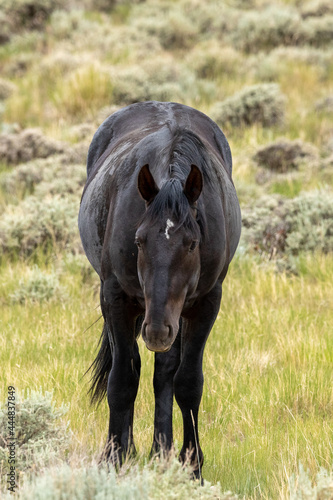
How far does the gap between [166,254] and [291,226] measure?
18.0 ft

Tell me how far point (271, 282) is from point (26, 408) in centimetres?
370

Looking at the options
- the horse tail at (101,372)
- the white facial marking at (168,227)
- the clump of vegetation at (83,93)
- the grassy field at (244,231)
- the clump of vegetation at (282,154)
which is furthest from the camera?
the clump of vegetation at (83,93)

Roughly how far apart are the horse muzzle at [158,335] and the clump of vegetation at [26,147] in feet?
29.5

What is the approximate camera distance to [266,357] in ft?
17.1

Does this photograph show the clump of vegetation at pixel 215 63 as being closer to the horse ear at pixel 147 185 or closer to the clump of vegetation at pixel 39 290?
the clump of vegetation at pixel 39 290

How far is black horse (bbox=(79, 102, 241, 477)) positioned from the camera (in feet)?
Answer: 10.2

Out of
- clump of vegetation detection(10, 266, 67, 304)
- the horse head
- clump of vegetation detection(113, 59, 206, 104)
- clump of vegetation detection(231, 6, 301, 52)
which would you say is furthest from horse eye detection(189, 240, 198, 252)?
clump of vegetation detection(231, 6, 301, 52)

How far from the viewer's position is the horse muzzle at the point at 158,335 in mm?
2984

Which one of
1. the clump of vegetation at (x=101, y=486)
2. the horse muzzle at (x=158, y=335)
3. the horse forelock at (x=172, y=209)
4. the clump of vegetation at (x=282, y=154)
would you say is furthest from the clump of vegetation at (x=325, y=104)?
the clump of vegetation at (x=101, y=486)

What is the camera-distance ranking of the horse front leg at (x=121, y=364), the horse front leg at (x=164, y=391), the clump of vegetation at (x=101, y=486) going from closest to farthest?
the clump of vegetation at (x=101, y=486)
the horse front leg at (x=121, y=364)
the horse front leg at (x=164, y=391)

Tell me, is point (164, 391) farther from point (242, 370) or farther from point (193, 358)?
point (242, 370)

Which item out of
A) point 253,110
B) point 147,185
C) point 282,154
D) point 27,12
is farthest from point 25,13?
point 147,185

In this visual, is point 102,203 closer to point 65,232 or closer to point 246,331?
point 246,331

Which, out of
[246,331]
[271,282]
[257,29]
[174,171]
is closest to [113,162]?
[174,171]
